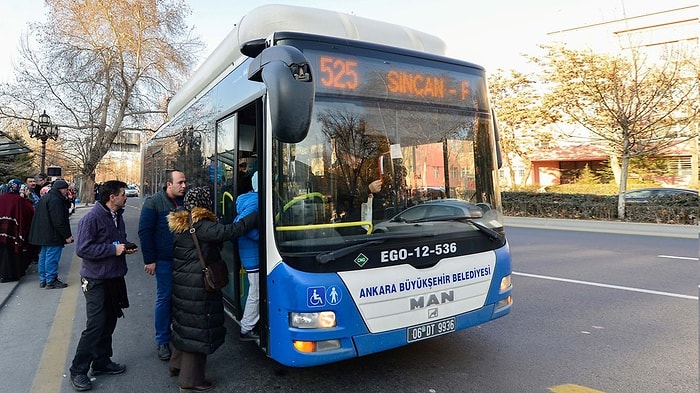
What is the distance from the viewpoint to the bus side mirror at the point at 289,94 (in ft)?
8.79

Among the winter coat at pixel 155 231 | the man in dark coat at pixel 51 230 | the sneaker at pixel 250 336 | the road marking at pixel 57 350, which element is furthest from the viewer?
the man in dark coat at pixel 51 230

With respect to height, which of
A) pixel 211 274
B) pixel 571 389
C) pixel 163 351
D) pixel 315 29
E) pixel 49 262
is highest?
pixel 315 29

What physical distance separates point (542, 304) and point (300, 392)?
3.86m

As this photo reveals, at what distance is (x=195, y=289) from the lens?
339cm

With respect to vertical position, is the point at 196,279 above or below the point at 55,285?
above

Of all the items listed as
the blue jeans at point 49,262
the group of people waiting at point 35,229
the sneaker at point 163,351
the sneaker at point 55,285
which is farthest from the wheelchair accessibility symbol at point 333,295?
the sneaker at point 55,285

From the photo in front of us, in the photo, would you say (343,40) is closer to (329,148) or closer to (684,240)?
(329,148)

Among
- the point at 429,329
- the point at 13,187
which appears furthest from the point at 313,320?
the point at 13,187

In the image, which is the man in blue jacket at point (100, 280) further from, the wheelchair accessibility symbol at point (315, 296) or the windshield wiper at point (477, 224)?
the windshield wiper at point (477, 224)

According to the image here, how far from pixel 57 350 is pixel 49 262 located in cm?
332

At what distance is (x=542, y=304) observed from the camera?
593 cm

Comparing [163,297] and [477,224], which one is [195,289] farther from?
[477,224]

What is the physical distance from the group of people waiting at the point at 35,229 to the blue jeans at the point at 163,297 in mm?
3565

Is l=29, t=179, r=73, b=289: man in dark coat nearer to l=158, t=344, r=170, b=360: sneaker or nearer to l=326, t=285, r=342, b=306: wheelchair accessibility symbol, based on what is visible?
l=158, t=344, r=170, b=360: sneaker
